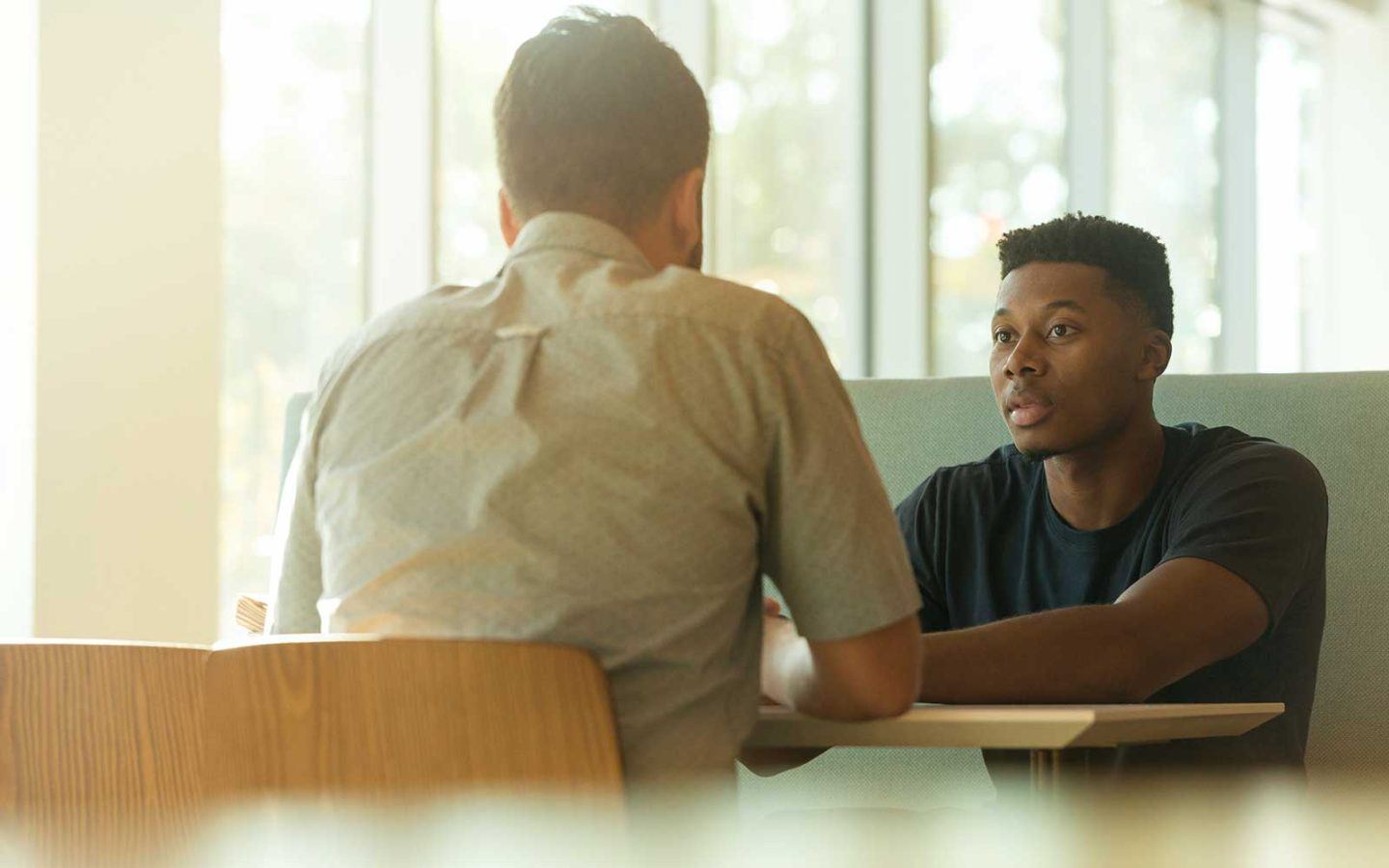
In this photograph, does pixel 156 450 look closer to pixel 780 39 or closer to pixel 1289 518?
pixel 1289 518

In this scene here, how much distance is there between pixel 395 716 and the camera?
0.91m

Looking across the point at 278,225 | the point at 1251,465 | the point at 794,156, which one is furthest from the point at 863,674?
the point at 794,156

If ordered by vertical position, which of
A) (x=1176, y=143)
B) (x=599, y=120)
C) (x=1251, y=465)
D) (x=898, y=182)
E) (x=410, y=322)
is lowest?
(x=1251, y=465)

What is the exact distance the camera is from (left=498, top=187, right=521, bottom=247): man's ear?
124 cm

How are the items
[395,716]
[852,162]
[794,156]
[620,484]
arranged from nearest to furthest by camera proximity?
[395,716]
[620,484]
[794,156]
[852,162]

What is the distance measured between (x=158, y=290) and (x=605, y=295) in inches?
83.5

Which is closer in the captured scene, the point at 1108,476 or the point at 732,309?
the point at 732,309

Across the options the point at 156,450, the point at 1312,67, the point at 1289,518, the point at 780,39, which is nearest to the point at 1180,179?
the point at 1312,67

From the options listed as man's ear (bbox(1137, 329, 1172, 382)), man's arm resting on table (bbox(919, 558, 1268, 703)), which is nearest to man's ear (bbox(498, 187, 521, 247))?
man's arm resting on table (bbox(919, 558, 1268, 703))

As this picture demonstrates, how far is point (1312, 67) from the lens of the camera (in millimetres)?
7324

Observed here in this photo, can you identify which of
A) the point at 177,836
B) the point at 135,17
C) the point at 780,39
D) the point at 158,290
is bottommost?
the point at 177,836

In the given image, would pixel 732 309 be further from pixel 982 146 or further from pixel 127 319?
pixel 982 146

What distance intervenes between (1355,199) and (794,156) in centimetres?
297

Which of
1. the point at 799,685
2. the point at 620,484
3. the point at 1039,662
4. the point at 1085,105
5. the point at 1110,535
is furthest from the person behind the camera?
the point at 1085,105
